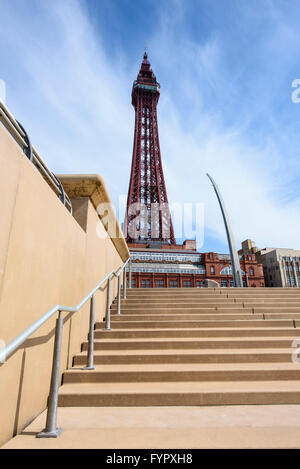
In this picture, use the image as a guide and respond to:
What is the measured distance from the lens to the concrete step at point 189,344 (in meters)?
3.16

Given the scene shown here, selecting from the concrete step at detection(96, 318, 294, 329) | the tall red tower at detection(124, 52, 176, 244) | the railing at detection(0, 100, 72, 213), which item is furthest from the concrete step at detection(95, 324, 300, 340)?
the tall red tower at detection(124, 52, 176, 244)

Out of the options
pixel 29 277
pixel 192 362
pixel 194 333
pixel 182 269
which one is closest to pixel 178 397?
pixel 192 362

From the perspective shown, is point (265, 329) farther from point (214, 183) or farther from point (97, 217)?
point (214, 183)

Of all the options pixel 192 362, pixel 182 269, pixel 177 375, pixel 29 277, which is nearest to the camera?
pixel 29 277

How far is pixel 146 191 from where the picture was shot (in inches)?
2586

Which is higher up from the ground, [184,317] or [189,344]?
[184,317]

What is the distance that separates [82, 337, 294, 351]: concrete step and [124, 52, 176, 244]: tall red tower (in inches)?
2221

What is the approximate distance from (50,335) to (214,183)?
11189mm

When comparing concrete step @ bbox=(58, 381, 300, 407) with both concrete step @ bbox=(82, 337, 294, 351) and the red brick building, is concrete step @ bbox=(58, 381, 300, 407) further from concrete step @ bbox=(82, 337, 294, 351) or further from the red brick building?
the red brick building

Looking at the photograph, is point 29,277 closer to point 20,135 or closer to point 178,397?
point 20,135

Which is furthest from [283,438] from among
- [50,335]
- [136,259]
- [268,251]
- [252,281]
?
[268,251]

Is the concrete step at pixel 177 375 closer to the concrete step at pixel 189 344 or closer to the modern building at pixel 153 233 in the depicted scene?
the concrete step at pixel 189 344

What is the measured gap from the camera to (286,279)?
5728 centimetres

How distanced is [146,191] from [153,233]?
426 inches
